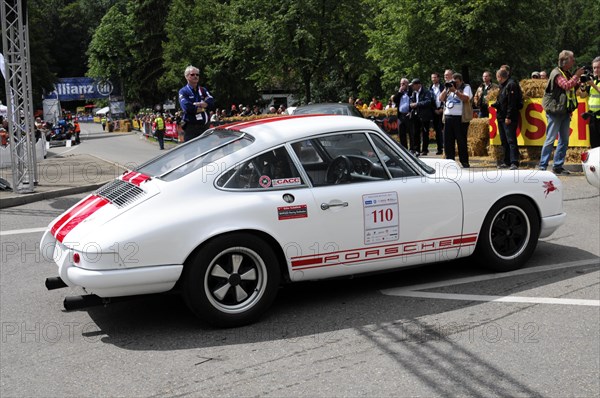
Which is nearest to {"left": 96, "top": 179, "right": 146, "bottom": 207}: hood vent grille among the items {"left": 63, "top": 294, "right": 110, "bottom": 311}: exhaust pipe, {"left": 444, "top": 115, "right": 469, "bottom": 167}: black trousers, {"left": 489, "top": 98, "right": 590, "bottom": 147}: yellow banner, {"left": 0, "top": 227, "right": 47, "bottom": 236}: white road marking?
{"left": 63, "top": 294, "right": 110, "bottom": 311}: exhaust pipe

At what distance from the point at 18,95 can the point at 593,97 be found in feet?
33.7

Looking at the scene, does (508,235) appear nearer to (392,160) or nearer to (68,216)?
(392,160)

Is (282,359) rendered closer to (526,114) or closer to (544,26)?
(526,114)

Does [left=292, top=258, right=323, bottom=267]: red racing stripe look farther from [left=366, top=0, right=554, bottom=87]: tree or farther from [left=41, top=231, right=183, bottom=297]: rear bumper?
[left=366, top=0, right=554, bottom=87]: tree

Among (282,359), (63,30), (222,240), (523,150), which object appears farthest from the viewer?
(63,30)

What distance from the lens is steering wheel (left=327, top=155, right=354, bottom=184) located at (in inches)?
214

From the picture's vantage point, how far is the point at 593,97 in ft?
37.3

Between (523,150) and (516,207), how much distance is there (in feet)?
25.5

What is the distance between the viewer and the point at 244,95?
57.1m

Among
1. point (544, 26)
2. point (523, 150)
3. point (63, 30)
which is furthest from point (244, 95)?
point (63, 30)

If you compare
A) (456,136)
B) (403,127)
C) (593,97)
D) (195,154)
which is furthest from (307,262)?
(403,127)

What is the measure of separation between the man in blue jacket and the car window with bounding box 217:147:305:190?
4968 millimetres

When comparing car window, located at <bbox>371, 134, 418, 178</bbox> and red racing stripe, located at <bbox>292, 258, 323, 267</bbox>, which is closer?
red racing stripe, located at <bbox>292, 258, 323, 267</bbox>

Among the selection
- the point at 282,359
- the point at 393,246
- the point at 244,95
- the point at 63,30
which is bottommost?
the point at 282,359
